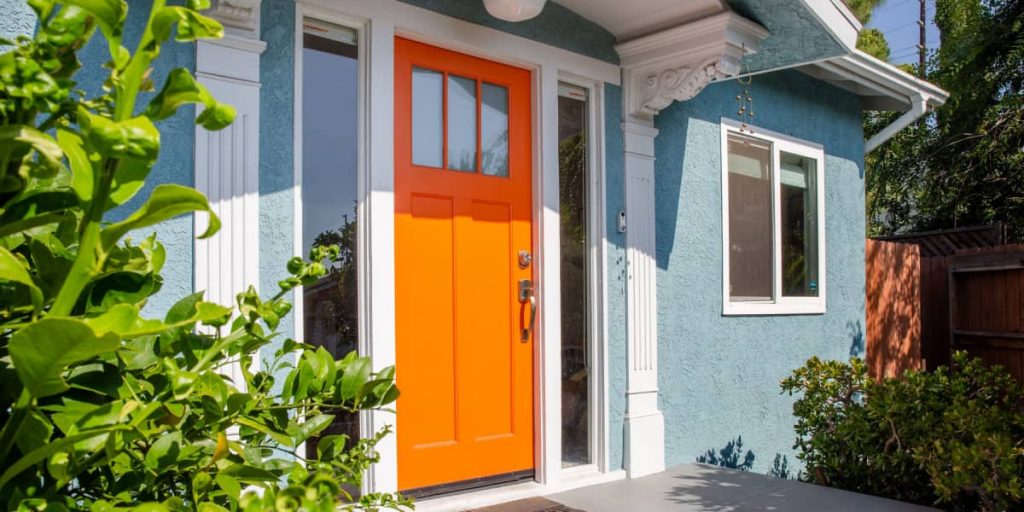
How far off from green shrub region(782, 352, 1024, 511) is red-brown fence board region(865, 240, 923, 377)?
2276 millimetres

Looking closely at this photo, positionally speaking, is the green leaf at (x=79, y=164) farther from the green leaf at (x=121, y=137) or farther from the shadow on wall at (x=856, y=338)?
the shadow on wall at (x=856, y=338)

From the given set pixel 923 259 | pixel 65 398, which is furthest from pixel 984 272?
pixel 65 398

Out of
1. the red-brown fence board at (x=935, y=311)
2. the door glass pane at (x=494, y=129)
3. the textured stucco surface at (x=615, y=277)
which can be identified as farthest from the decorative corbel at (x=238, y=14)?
the red-brown fence board at (x=935, y=311)

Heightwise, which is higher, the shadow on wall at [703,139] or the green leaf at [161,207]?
the shadow on wall at [703,139]

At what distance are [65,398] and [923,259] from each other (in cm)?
988

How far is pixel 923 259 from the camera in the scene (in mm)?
9188

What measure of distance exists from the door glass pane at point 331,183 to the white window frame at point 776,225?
9.28 feet

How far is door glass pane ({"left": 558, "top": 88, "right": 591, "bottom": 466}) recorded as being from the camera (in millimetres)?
4500

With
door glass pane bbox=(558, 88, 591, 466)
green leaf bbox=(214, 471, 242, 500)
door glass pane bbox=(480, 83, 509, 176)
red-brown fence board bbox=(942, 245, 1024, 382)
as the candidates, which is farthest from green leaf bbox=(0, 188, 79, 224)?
red-brown fence board bbox=(942, 245, 1024, 382)

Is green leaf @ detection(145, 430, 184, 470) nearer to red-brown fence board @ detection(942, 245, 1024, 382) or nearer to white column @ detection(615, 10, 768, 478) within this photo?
white column @ detection(615, 10, 768, 478)

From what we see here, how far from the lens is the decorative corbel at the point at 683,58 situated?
167 inches

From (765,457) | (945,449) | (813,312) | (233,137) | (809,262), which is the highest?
(233,137)

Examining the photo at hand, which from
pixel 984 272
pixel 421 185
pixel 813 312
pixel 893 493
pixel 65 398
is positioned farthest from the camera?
pixel 984 272

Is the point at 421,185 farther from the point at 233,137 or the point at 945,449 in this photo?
the point at 945,449
